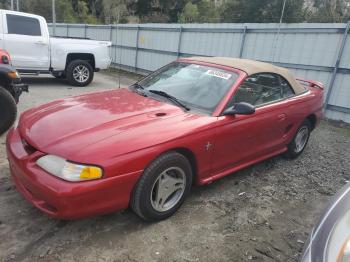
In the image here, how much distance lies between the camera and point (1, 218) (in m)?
3.04

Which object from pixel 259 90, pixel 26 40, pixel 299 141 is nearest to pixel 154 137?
pixel 259 90

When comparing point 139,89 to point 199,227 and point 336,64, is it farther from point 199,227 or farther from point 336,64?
point 336,64

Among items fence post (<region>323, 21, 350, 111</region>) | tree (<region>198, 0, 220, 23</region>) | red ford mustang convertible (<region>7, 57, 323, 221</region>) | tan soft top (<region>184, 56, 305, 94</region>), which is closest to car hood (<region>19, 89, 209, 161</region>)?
red ford mustang convertible (<region>7, 57, 323, 221</region>)

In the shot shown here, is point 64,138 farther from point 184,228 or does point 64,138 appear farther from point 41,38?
point 41,38

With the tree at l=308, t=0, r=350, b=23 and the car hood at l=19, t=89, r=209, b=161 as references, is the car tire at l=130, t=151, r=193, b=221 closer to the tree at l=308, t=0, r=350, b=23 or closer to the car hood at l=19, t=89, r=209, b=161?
the car hood at l=19, t=89, r=209, b=161

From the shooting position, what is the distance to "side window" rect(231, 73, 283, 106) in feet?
12.6

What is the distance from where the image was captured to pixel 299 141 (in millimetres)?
5160

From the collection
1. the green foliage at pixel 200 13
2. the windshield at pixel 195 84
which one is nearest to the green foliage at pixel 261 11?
the green foliage at pixel 200 13

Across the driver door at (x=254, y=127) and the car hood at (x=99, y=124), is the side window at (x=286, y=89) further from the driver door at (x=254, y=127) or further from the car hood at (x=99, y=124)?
the car hood at (x=99, y=124)

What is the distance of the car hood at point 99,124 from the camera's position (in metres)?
2.75

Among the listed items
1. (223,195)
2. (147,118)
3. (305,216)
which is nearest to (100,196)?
(147,118)

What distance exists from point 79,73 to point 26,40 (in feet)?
6.01

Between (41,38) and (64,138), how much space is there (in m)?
7.35

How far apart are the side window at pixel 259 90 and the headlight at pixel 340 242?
6.84ft
